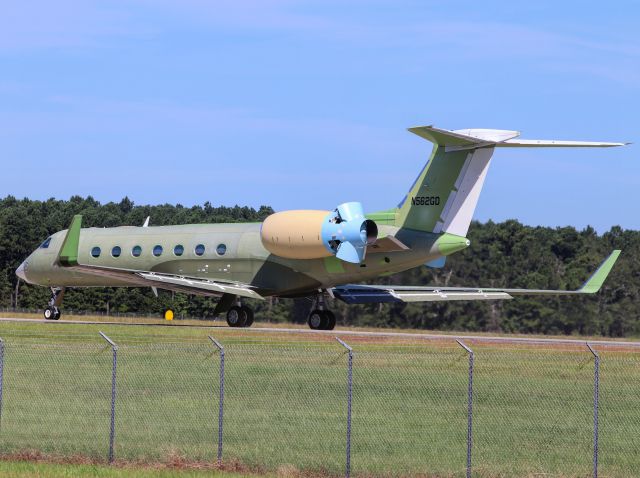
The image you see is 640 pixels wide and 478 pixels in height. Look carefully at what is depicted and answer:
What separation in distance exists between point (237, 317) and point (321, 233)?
6778 mm

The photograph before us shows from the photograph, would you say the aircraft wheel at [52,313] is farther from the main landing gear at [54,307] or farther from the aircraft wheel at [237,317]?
the aircraft wheel at [237,317]

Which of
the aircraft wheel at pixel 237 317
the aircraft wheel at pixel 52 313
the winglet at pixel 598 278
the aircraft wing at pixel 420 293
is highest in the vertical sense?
the winglet at pixel 598 278

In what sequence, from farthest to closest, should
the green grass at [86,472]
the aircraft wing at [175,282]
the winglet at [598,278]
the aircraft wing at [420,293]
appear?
the aircraft wing at [420,293]
the aircraft wing at [175,282]
the winglet at [598,278]
the green grass at [86,472]

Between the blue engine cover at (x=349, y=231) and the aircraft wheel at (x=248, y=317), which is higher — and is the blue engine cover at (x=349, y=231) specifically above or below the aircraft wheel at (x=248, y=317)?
above

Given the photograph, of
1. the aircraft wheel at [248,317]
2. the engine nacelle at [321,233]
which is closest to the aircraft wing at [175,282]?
the aircraft wheel at [248,317]

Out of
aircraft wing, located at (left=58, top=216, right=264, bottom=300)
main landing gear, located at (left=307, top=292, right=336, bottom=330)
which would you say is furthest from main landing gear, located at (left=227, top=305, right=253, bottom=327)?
main landing gear, located at (left=307, top=292, right=336, bottom=330)

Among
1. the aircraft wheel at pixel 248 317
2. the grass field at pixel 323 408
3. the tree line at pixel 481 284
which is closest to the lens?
the grass field at pixel 323 408

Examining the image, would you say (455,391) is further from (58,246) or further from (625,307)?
(625,307)

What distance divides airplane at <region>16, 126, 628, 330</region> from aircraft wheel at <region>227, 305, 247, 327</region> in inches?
1.4

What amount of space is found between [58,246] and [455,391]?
80.9ft

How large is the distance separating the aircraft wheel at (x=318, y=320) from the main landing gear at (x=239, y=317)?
2.36 m

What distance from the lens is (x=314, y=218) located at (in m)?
37.7

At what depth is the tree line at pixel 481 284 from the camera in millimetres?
60500

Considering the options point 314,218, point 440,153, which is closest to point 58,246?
point 314,218
